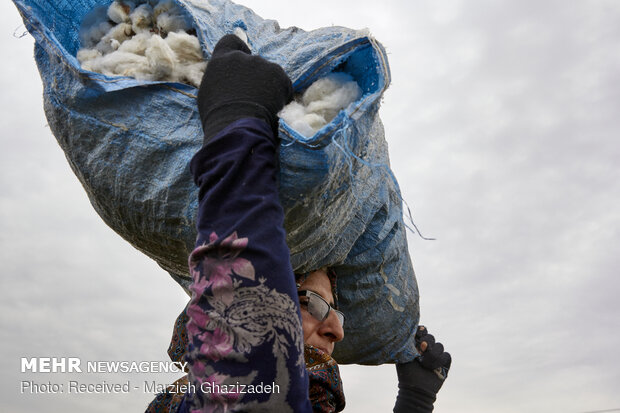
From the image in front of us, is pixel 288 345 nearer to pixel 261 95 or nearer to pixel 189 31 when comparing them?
pixel 261 95

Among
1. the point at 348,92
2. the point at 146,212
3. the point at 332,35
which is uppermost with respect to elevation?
the point at 332,35

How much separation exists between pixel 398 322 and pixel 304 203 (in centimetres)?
86

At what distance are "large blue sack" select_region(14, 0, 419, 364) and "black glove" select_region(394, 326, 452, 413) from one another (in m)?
1.04

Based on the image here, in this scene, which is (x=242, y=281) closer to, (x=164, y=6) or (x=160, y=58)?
(x=160, y=58)

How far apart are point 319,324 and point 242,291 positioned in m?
0.56

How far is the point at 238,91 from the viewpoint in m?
0.79

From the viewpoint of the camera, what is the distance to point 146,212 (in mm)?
954

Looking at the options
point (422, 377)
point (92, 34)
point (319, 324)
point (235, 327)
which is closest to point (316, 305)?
point (319, 324)

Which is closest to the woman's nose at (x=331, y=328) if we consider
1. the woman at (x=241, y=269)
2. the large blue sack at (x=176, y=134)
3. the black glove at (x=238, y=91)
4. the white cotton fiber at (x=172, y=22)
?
the large blue sack at (x=176, y=134)

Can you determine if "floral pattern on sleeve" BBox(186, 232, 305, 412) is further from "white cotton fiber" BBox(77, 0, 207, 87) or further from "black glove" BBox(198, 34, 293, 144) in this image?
"white cotton fiber" BBox(77, 0, 207, 87)

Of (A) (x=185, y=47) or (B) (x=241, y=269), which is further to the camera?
(A) (x=185, y=47)

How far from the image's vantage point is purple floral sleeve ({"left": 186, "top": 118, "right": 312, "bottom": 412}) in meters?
0.72

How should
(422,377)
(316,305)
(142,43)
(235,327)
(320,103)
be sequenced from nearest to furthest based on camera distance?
(235,327) → (320,103) → (142,43) → (316,305) → (422,377)

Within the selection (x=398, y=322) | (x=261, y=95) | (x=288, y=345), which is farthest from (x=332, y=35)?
(x=398, y=322)
